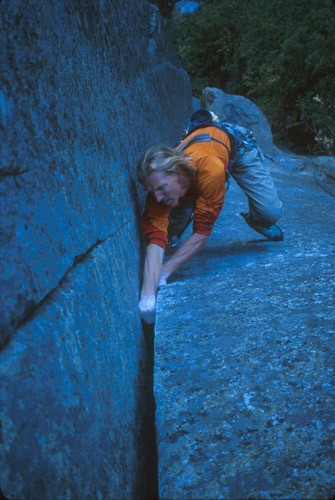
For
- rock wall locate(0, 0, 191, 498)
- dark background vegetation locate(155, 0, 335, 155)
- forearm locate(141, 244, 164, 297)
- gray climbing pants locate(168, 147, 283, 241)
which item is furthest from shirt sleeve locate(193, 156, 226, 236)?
dark background vegetation locate(155, 0, 335, 155)

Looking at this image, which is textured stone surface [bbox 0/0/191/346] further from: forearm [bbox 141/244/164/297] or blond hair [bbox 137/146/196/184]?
forearm [bbox 141/244/164/297]

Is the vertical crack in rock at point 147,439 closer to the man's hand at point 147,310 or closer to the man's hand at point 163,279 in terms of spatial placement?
the man's hand at point 147,310

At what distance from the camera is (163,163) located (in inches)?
84.0

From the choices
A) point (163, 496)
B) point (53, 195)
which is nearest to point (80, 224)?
point (53, 195)

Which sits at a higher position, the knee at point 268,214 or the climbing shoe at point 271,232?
the knee at point 268,214

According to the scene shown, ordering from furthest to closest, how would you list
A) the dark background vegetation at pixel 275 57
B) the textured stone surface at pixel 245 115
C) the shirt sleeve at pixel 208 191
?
the dark background vegetation at pixel 275 57, the textured stone surface at pixel 245 115, the shirt sleeve at pixel 208 191

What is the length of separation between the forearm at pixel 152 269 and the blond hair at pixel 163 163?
386 mm

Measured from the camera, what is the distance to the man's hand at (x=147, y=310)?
201 centimetres

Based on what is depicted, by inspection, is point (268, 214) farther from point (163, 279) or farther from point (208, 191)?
point (163, 279)

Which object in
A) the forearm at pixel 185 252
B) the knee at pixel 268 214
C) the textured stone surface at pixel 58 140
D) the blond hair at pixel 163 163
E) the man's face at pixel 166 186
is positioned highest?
the textured stone surface at pixel 58 140

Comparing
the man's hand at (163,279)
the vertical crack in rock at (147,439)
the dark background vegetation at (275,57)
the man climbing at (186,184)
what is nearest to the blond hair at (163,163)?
the man climbing at (186,184)

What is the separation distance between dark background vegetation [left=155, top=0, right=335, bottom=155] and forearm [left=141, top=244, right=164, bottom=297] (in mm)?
7038

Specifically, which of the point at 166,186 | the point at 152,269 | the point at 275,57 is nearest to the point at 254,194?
the point at 166,186

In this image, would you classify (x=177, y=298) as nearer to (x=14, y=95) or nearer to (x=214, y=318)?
(x=214, y=318)
